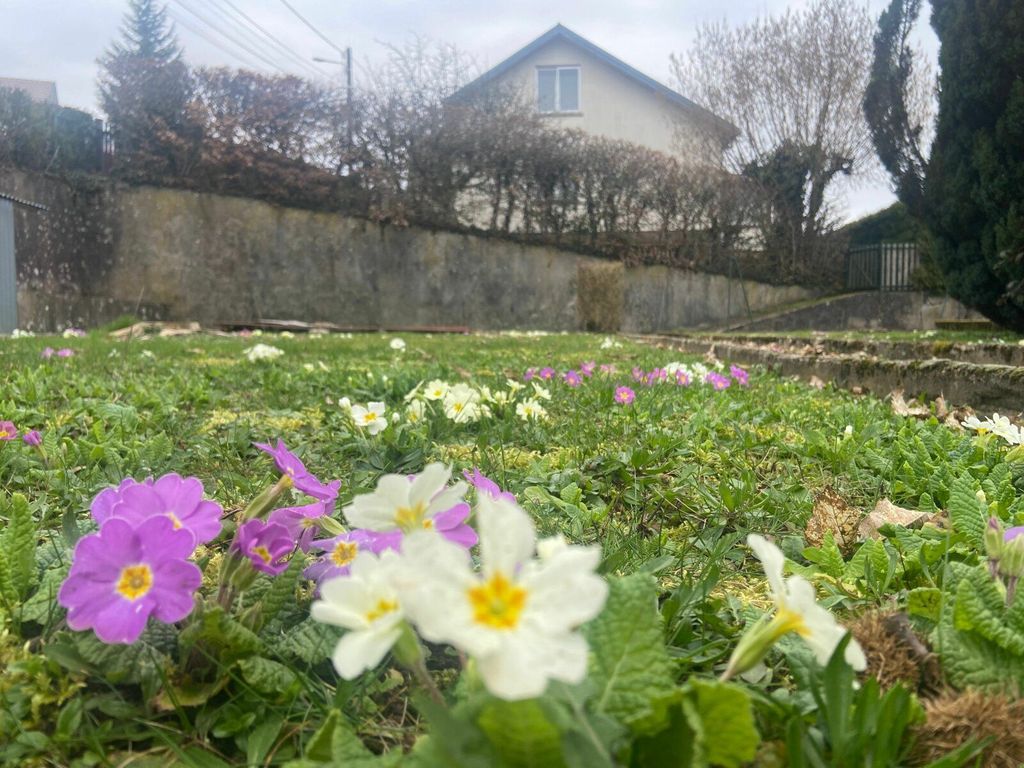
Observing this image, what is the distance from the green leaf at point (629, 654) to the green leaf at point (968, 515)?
34.7 inches

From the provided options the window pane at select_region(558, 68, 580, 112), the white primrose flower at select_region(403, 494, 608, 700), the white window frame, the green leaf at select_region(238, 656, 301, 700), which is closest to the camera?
the white primrose flower at select_region(403, 494, 608, 700)

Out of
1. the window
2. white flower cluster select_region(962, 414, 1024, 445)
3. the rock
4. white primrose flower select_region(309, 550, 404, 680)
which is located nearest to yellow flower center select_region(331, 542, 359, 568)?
white primrose flower select_region(309, 550, 404, 680)

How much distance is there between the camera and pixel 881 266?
707 inches

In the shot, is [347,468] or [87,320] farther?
[87,320]

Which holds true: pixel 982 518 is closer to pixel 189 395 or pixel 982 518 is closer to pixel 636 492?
pixel 636 492

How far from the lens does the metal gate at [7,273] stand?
1158cm

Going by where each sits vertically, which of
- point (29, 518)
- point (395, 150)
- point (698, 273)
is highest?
point (395, 150)

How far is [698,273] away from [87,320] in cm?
1233

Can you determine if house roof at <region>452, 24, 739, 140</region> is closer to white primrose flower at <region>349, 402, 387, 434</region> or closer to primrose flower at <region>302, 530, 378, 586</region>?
white primrose flower at <region>349, 402, 387, 434</region>

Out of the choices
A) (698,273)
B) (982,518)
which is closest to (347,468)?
(982,518)

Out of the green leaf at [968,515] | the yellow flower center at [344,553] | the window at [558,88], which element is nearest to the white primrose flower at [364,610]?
the yellow flower center at [344,553]

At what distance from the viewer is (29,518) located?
3.30 feet

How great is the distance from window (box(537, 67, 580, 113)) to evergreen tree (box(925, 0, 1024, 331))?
14072 mm

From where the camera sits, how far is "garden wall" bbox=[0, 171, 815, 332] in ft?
47.2
